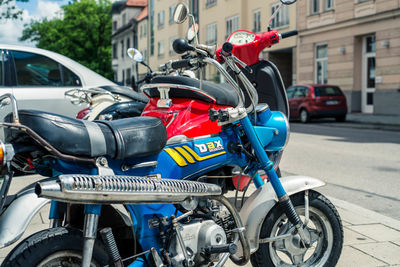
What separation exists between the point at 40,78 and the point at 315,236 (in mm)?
4986

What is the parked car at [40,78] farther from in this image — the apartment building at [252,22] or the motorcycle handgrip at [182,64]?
the apartment building at [252,22]

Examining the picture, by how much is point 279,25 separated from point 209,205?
86.6ft

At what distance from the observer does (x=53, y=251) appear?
6.49ft

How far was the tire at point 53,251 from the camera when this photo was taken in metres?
1.92

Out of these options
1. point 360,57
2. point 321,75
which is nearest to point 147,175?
point 360,57

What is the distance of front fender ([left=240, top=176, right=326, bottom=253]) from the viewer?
2.75 metres

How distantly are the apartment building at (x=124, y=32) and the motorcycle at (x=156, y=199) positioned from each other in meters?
51.8

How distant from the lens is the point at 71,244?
203cm

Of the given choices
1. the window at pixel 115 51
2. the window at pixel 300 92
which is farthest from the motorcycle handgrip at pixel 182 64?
the window at pixel 115 51

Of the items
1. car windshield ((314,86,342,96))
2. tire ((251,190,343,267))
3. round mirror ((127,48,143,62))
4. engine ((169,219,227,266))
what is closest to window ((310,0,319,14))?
car windshield ((314,86,342,96))

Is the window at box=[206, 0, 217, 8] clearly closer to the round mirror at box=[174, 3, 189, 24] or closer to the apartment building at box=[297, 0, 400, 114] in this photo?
the apartment building at box=[297, 0, 400, 114]

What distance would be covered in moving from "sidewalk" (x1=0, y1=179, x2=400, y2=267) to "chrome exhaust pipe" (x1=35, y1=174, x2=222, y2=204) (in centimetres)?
115

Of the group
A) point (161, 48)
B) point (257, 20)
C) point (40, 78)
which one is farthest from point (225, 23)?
point (40, 78)

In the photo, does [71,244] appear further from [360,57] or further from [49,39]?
[49,39]
